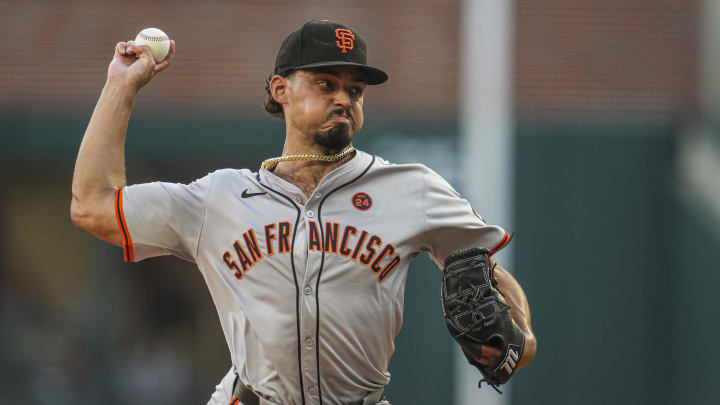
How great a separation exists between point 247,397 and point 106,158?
0.89m

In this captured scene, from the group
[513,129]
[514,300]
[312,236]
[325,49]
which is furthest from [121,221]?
[513,129]

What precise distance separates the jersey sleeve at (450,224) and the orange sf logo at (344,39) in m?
0.50

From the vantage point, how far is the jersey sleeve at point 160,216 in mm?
3049

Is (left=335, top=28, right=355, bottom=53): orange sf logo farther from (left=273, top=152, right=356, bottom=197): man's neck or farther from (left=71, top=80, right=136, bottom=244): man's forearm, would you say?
(left=71, top=80, right=136, bottom=244): man's forearm

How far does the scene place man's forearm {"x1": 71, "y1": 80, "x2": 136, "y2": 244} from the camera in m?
3.01

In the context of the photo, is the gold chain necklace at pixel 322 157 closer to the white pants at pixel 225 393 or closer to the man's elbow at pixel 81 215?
the man's elbow at pixel 81 215

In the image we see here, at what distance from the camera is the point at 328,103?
3.12 meters

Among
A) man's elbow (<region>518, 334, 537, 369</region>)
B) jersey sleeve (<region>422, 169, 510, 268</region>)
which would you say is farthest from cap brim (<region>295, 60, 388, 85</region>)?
man's elbow (<region>518, 334, 537, 369</region>)

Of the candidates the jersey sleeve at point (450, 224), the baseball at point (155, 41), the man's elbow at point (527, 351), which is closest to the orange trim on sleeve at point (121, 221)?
the baseball at point (155, 41)

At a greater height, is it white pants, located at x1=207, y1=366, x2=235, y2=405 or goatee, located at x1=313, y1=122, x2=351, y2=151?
goatee, located at x1=313, y1=122, x2=351, y2=151

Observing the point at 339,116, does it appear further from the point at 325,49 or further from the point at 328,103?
the point at 325,49

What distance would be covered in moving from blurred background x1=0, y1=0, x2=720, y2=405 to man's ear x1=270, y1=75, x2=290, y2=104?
612 centimetres

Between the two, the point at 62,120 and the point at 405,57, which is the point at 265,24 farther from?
the point at 62,120

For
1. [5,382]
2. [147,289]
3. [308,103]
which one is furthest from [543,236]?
[308,103]
